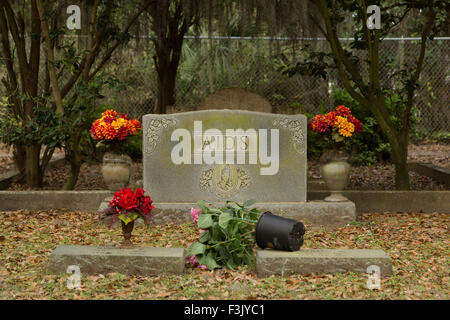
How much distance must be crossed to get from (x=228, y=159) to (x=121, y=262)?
2397mm

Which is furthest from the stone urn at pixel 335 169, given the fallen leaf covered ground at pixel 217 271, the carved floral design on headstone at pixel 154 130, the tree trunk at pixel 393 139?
the carved floral design on headstone at pixel 154 130

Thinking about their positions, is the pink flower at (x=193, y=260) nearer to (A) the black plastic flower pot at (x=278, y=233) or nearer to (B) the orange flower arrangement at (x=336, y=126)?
(A) the black plastic flower pot at (x=278, y=233)

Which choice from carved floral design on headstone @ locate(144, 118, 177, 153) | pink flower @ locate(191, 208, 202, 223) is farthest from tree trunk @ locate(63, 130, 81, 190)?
pink flower @ locate(191, 208, 202, 223)

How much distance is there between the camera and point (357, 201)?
25.4 feet

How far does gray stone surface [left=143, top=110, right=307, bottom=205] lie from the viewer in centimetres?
703

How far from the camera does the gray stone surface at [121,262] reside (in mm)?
4883

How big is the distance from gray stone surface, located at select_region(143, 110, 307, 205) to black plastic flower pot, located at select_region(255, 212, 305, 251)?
6.53ft

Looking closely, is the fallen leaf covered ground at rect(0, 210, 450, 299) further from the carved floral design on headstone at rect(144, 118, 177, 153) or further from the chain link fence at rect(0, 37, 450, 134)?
the chain link fence at rect(0, 37, 450, 134)

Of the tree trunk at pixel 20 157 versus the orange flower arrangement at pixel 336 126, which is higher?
the orange flower arrangement at pixel 336 126

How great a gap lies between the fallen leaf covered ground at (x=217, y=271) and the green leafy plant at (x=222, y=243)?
101mm

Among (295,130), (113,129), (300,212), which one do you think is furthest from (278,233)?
(113,129)

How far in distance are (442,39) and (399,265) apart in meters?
8.77

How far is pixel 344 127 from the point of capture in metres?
7.05

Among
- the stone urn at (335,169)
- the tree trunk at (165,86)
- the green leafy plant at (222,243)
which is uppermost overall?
the tree trunk at (165,86)
